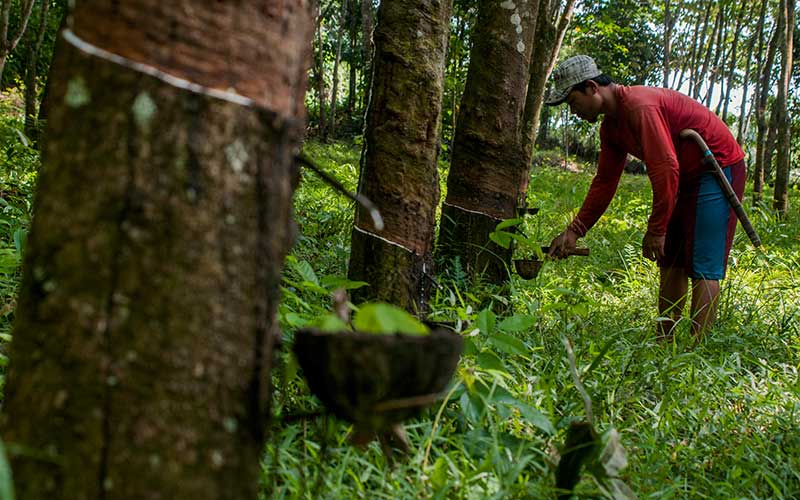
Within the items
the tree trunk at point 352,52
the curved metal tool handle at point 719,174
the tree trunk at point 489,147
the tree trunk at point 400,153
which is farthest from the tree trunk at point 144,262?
the tree trunk at point 352,52

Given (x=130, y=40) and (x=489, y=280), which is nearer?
(x=130, y=40)

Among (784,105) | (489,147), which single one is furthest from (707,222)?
(784,105)

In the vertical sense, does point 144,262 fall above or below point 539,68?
below

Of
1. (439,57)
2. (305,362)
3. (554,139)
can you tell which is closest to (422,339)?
(305,362)

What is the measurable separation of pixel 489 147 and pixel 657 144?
0.88m

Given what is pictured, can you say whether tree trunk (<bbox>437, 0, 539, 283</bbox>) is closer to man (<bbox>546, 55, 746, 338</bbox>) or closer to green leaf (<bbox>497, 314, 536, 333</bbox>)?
man (<bbox>546, 55, 746, 338</bbox>)

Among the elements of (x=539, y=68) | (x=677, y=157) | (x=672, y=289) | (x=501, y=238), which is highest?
(x=539, y=68)

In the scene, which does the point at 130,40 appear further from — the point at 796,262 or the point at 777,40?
the point at 777,40

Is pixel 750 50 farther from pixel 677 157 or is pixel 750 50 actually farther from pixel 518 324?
pixel 518 324

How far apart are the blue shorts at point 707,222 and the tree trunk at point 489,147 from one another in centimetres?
104

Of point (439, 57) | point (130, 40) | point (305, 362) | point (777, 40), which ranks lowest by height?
point (305, 362)

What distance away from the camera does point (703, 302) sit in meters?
3.49

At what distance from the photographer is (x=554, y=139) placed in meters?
26.7

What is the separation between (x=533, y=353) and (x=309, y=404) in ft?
4.00
